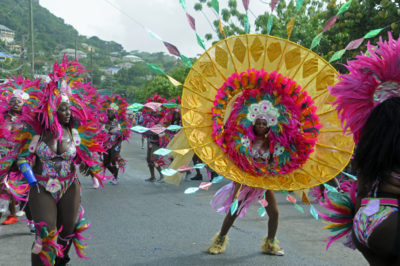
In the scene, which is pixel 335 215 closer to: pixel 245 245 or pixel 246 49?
pixel 246 49

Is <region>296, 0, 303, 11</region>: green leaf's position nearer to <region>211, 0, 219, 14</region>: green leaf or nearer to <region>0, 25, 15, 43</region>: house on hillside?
<region>211, 0, 219, 14</region>: green leaf

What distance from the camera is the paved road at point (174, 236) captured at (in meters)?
4.70

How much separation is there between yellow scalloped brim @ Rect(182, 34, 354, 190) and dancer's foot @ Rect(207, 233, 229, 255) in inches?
43.1

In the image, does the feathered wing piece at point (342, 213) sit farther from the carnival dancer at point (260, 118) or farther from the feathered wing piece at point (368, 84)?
the carnival dancer at point (260, 118)

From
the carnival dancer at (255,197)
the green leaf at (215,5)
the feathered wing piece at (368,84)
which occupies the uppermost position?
the green leaf at (215,5)

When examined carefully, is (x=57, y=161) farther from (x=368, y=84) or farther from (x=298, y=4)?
(x=368, y=84)

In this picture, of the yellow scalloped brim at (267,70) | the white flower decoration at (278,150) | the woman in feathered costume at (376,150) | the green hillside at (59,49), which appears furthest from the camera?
the green hillside at (59,49)

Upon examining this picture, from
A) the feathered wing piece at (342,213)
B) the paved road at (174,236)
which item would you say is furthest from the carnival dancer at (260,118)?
the feathered wing piece at (342,213)

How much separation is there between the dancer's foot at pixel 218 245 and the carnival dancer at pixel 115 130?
5687mm

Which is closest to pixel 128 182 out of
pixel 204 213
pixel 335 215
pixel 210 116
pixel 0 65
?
pixel 204 213

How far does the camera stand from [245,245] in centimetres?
526

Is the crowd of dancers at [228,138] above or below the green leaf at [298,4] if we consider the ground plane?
below

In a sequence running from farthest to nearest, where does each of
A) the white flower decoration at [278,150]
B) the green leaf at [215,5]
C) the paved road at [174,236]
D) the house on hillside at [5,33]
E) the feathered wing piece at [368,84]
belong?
the house on hillside at [5,33] < the paved road at [174,236] < the white flower decoration at [278,150] < the green leaf at [215,5] < the feathered wing piece at [368,84]

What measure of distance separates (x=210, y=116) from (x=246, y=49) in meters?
0.83
